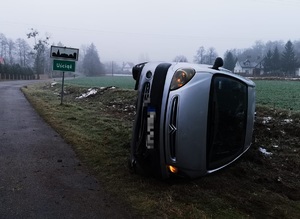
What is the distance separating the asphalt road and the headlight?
146 centimetres

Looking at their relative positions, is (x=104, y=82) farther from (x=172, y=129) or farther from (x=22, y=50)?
(x=22, y=50)

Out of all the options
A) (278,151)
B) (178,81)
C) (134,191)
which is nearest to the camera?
(178,81)

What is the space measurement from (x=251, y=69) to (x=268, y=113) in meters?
91.4

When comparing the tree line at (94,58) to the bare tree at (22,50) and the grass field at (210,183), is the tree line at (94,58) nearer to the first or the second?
the bare tree at (22,50)

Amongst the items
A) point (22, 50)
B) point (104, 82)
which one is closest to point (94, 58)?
point (22, 50)

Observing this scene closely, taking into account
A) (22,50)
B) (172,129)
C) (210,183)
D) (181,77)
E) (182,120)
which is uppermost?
(22,50)

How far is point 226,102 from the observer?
3918mm

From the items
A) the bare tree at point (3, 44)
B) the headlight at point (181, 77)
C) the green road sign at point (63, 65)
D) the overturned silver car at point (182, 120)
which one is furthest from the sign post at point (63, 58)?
the bare tree at point (3, 44)

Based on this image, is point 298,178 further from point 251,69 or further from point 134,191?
point 251,69

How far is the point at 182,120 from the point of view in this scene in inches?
135

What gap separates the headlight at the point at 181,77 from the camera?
3.50m

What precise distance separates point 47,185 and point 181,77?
7.02ft

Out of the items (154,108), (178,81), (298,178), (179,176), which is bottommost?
(298,178)

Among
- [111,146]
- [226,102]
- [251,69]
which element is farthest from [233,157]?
[251,69]
